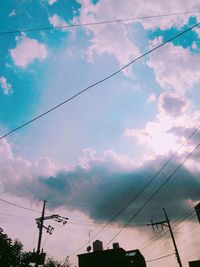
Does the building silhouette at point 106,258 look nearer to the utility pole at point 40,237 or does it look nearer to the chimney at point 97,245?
the chimney at point 97,245

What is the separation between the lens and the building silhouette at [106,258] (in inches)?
1354

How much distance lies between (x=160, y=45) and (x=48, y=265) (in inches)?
3876

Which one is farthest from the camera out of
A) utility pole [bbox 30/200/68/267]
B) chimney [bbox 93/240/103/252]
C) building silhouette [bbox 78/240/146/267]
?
chimney [bbox 93/240/103/252]

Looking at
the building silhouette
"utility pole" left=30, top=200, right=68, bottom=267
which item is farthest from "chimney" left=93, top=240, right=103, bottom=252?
"utility pole" left=30, top=200, right=68, bottom=267

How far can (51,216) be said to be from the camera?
22.5m

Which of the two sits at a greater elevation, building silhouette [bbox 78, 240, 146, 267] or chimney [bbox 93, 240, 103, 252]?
chimney [bbox 93, 240, 103, 252]

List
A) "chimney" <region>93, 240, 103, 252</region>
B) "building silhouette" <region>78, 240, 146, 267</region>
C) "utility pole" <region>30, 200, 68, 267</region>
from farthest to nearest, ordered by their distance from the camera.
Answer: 1. "chimney" <region>93, 240, 103, 252</region>
2. "building silhouette" <region>78, 240, 146, 267</region>
3. "utility pole" <region>30, 200, 68, 267</region>

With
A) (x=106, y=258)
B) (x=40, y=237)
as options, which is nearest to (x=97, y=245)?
(x=106, y=258)

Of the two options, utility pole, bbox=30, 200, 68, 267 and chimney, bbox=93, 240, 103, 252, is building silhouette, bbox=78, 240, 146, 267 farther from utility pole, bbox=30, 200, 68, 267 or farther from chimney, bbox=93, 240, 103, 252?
utility pole, bbox=30, 200, 68, 267

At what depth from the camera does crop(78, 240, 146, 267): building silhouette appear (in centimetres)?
3438

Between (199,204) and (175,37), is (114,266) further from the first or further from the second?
(175,37)

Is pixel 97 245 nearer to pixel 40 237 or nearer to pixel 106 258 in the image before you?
pixel 106 258

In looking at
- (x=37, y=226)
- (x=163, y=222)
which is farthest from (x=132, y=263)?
(x=37, y=226)

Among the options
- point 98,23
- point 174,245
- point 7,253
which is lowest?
point 174,245
